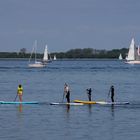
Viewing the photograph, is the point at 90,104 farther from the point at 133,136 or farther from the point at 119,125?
the point at 133,136

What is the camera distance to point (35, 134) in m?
40.9

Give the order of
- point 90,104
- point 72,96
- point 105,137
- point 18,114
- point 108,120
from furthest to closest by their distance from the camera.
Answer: point 72,96 → point 90,104 → point 18,114 → point 108,120 → point 105,137

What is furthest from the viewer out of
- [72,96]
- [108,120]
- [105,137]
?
[72,96]

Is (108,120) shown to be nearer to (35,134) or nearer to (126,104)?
(35,134)

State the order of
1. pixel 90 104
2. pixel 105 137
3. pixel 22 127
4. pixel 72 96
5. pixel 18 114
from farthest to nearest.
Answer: pixel 72 96 < pixel 90 104 < pixel 18 114 < pixel 22 127 < pixel 105 137

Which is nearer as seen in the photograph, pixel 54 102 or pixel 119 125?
pixel 119 125

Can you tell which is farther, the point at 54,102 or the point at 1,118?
the point at 54,102

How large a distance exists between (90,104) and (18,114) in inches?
440

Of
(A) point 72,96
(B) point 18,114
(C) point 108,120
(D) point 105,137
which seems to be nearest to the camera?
(D) point 105,137

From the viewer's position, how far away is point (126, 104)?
62.7 metres

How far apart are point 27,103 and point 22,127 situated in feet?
58.9

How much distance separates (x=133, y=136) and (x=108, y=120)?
8477 millimetres

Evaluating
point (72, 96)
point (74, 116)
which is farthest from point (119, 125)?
point (72, 96)

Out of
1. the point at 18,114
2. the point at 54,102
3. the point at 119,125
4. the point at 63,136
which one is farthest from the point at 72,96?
the point at 63,136
